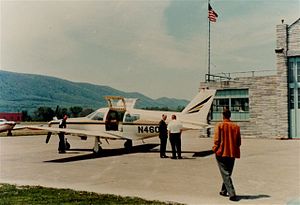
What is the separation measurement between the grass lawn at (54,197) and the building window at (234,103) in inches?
1034

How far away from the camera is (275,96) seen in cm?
3138

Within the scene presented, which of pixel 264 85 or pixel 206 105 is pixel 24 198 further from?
pixel 264 85

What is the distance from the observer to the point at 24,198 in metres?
7.97

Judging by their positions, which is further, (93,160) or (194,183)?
(93,160)

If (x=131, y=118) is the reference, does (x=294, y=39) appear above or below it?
above

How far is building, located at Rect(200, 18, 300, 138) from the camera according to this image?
30234mm

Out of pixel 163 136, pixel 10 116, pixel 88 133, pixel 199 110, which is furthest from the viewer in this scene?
pixel 10 116

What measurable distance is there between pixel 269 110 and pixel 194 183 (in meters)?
23.1

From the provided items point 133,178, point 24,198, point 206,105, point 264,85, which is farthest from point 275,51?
point 24,198

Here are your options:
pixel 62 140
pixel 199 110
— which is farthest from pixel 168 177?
pixel 62 140

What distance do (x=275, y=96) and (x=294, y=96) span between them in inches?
62.7

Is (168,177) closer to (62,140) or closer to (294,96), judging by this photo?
(62,140)

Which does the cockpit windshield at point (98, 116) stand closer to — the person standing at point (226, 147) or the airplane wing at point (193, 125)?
the airplane wing at point (193, 125)

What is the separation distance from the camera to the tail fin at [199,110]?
1894 centimetres
